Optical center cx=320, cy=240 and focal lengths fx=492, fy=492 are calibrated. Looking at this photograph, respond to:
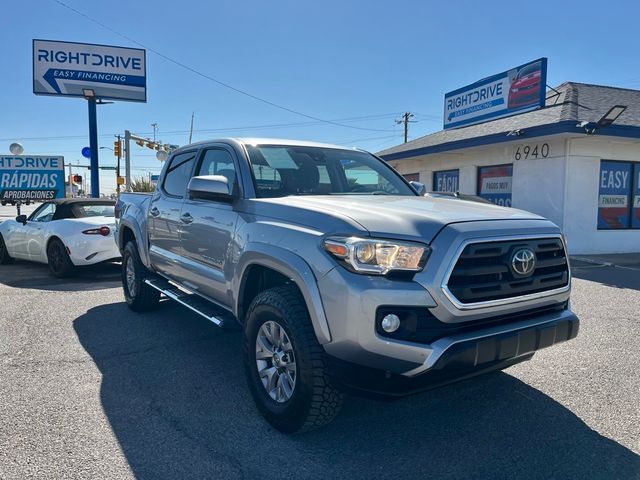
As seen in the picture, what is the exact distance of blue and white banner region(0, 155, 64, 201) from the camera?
18.0m

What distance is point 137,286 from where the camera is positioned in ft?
19.5

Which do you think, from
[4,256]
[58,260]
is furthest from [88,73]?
[58,260]

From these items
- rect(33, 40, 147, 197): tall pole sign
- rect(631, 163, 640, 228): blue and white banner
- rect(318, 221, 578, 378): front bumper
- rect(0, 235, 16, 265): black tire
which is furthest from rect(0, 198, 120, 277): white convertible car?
rect(631, 163, 640, 228): blue and white banner

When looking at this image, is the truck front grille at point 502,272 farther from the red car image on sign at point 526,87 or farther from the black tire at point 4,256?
the red car image on sign at point 526,87

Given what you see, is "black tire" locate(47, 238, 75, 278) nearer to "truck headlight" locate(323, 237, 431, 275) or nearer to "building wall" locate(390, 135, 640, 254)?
"truck headlight" locate(323, 237, 431, 275)

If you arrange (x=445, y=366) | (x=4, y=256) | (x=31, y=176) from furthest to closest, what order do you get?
1. (x=31, y=176)
2. (x=4, y=256)
3. (x=445, y=366)

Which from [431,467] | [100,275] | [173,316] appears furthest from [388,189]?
[100,275]

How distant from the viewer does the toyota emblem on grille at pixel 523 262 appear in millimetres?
2857

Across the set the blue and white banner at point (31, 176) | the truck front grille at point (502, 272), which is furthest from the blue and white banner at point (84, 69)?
the truck front grille at point (502, 272)

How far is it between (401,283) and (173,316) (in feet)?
13.6

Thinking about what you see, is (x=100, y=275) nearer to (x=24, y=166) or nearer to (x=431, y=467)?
(x=431, y=467)

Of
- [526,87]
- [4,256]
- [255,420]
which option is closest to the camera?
[255,420]

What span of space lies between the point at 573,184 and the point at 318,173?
10.1 meters

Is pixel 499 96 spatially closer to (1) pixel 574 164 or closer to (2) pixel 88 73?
(1) pixel 574 164
